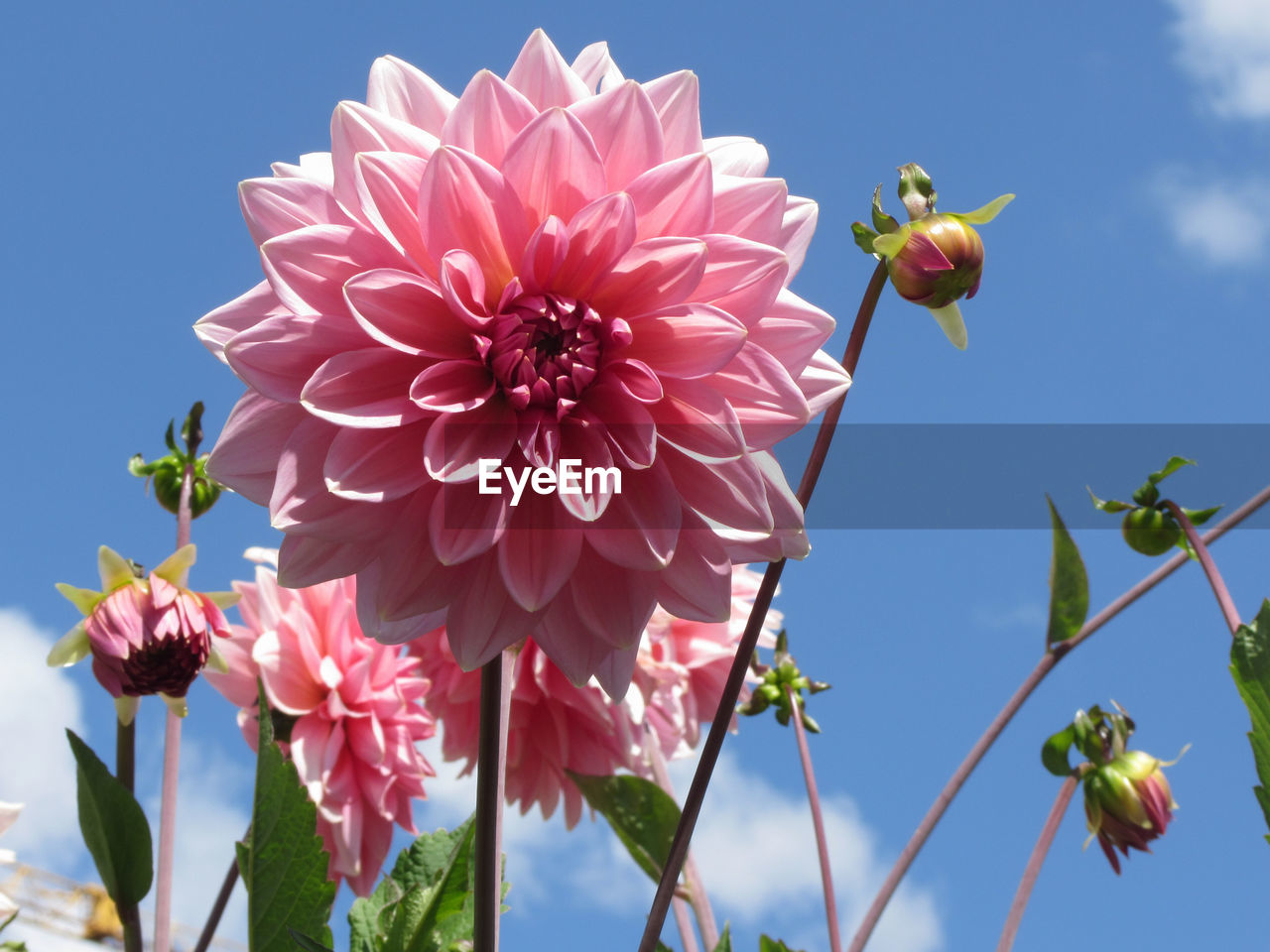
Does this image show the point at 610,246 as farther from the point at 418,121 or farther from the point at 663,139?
the point at 418,121

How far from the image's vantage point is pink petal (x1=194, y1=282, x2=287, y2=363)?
2.99ft

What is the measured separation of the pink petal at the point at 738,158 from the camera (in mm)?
963

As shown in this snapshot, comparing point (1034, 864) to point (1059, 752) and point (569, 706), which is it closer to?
point (1059, 752)

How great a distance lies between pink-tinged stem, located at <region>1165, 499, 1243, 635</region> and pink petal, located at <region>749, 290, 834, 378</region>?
77 cm

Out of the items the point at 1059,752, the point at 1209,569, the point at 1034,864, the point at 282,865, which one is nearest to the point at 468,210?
the point at 282,865

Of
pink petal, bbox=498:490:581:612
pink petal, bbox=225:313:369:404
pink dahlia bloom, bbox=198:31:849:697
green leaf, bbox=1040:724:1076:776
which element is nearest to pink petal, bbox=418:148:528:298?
pink dahlia bloom, bbox=198:31:849:697

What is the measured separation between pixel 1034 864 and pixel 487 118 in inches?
49.2

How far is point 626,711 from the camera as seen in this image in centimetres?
170

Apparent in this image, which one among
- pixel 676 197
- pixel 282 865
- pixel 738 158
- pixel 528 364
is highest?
pixel 738 158

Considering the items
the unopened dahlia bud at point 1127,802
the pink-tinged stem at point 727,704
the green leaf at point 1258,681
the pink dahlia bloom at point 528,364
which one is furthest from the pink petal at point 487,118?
the unopened dahlia bud at point 1127,802

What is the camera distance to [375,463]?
2.87 feet

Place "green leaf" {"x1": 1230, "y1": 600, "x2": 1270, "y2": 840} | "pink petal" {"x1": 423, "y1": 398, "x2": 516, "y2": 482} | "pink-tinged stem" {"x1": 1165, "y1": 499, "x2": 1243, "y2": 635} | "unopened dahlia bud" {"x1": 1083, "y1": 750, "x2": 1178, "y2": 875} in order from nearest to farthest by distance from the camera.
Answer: "pink petal" {"x1": 423, "y1": 398, "x2": 516, "y2": 482} < "green leaf" {"x1": 1230, "y1": 600, "x2": 1270, "y2": 840} < "pink-tinged stem" {"x1": 1165, "y1": 499, "x2": 1243, "y2": 635} < "unopened dahlia bud" {"x1": 1083, "y1": 750, "x2": 1178, "y2": 875}

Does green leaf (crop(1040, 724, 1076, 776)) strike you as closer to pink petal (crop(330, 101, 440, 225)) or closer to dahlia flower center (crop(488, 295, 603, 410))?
dahlia flower center (crop(488, 295, 603, 410))

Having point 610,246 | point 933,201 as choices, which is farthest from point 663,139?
point 933,201
